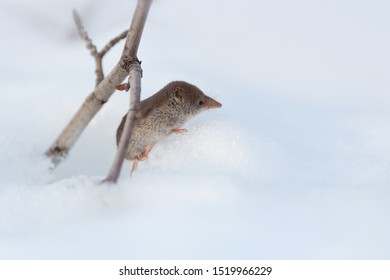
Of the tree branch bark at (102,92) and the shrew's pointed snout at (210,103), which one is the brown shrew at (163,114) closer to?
the shrew's pointed snout at (210,103)

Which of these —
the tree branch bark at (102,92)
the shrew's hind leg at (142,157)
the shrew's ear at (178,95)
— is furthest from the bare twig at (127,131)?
the shrew's ear at (178,95)

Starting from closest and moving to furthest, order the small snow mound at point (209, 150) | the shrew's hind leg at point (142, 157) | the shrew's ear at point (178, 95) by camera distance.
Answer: the small snow mound at point (209, 150), the shrew's hind leg at point (142, 157), the shrew's ear at point (178, 95)

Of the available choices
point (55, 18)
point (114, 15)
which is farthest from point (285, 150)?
point (55, 18)

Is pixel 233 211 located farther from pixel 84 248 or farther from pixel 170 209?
pixel 84 248

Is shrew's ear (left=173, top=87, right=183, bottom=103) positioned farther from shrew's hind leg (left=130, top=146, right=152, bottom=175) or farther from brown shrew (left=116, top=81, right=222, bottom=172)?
shrew's hind leg (left=130, top=146, right=152, bottom=175)

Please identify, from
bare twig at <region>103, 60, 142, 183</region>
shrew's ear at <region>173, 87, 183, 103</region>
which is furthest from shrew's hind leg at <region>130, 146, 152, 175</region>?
bare twig at <region>103, 60, 142, 183</region>
